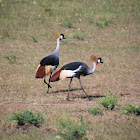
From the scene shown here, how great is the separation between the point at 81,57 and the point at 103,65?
1212 millimetres

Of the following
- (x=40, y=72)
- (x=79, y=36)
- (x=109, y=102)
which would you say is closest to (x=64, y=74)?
(x=40, y=72)

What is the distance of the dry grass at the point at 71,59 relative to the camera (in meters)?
6.14

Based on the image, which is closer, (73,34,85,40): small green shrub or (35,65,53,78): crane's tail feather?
(35,65,53,78): crane's tail feather

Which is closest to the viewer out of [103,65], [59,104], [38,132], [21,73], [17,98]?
[38,132]

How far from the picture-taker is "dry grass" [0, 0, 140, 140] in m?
6.14

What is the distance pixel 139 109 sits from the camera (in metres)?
6.51

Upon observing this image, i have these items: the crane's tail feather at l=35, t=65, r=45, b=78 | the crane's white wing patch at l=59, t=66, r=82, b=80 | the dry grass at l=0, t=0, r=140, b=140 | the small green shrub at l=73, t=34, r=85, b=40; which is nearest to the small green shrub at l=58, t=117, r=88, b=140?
the dry grass at l=0, t=0, r=140, b=140

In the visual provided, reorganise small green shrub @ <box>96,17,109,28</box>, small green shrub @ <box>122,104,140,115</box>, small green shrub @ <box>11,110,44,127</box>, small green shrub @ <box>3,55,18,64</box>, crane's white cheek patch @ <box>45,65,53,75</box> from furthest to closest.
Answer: small green shrub @ <box>96,17,109,28</box> → small green shrub @ <box>3,55,18,64</box> → crane's white cheek patch @ <box>45,65,53,75</box> → small green shrub @ <box>122,104,140,115</box> → small green shrub @ <box>11,110,44,127</box>

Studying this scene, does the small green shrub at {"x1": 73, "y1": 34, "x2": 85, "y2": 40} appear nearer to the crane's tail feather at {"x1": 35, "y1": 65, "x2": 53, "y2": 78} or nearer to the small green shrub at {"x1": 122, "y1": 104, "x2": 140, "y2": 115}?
the crane's tail feather at {"x1": 35, "y1": 65, "x2": 53, "y2": 78}

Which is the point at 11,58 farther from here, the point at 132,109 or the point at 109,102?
the point at 132,109

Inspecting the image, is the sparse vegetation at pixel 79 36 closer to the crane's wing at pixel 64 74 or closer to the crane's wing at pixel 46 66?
the crane's wing at pixel 46 66

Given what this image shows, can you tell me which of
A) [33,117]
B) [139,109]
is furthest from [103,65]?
[33,117]

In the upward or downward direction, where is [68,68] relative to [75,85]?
upward

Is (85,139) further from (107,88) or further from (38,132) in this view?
(107,88)
